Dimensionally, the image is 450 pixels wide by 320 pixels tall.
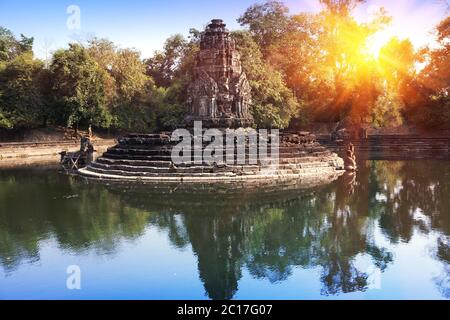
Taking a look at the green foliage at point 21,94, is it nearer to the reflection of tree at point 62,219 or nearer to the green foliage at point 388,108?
the reflection of tree at point 62,219

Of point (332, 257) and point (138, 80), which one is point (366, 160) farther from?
point (138, 80)

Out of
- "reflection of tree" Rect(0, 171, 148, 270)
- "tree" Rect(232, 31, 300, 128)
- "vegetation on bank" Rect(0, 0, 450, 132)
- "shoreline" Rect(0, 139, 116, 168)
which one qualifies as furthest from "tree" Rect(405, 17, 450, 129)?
"reflection of tree" Rect(0, 171, 148, 270)

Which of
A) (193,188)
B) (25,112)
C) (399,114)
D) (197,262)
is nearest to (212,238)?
(197,262)

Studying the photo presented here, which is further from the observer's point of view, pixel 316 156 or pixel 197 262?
pixel 316 156

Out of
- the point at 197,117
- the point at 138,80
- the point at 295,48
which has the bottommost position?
the point at 197,117

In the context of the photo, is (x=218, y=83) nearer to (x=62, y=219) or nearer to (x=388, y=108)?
(x=62, y=219)

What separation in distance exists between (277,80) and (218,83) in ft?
50.3

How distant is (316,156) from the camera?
73.2 ft

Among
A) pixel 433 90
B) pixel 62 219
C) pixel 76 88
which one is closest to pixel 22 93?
pixel 76 88

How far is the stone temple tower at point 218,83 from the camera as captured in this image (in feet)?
79.6

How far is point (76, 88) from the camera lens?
36.9m

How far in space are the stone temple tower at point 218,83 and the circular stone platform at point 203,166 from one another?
3.50 meters

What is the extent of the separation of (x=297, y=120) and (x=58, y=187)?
30.5 metres

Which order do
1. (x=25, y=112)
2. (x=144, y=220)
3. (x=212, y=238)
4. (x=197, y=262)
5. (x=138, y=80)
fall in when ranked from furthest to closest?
(x=138, y=80) < (x=25, y=112) < (x=144, y=220) < (x=212, y=238) < (x=197, y=262)
